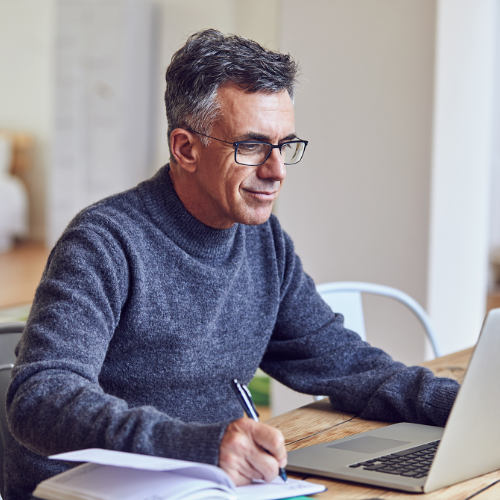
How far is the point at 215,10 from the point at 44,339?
5.03m

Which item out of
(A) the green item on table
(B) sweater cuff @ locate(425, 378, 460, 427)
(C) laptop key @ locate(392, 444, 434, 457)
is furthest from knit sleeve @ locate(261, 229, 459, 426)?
(A) the green item on table

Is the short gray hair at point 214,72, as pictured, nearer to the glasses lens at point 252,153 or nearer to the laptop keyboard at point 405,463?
the glasses lens at point 252,153

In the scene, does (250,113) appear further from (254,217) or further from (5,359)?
(5,359)

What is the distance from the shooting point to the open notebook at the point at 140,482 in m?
0.63

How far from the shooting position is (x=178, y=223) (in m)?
1.16

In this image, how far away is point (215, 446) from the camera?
0.71 m

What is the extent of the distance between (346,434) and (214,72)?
0.59 meters

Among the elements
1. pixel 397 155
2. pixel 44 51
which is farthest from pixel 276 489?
pixel 44 51

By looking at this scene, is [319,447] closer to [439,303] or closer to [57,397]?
[57,397]

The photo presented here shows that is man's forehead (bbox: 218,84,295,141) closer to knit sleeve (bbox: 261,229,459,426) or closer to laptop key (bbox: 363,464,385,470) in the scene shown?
knit sleeve (bbox: 261,229,459,426)

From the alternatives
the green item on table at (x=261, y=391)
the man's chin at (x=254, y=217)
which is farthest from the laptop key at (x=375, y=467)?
the green item on table at (x=261, y=391)

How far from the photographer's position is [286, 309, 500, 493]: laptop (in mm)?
698

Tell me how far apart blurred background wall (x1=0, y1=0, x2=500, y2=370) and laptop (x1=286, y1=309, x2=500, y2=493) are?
1320 millimetres

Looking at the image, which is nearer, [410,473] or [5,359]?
[410,473]
